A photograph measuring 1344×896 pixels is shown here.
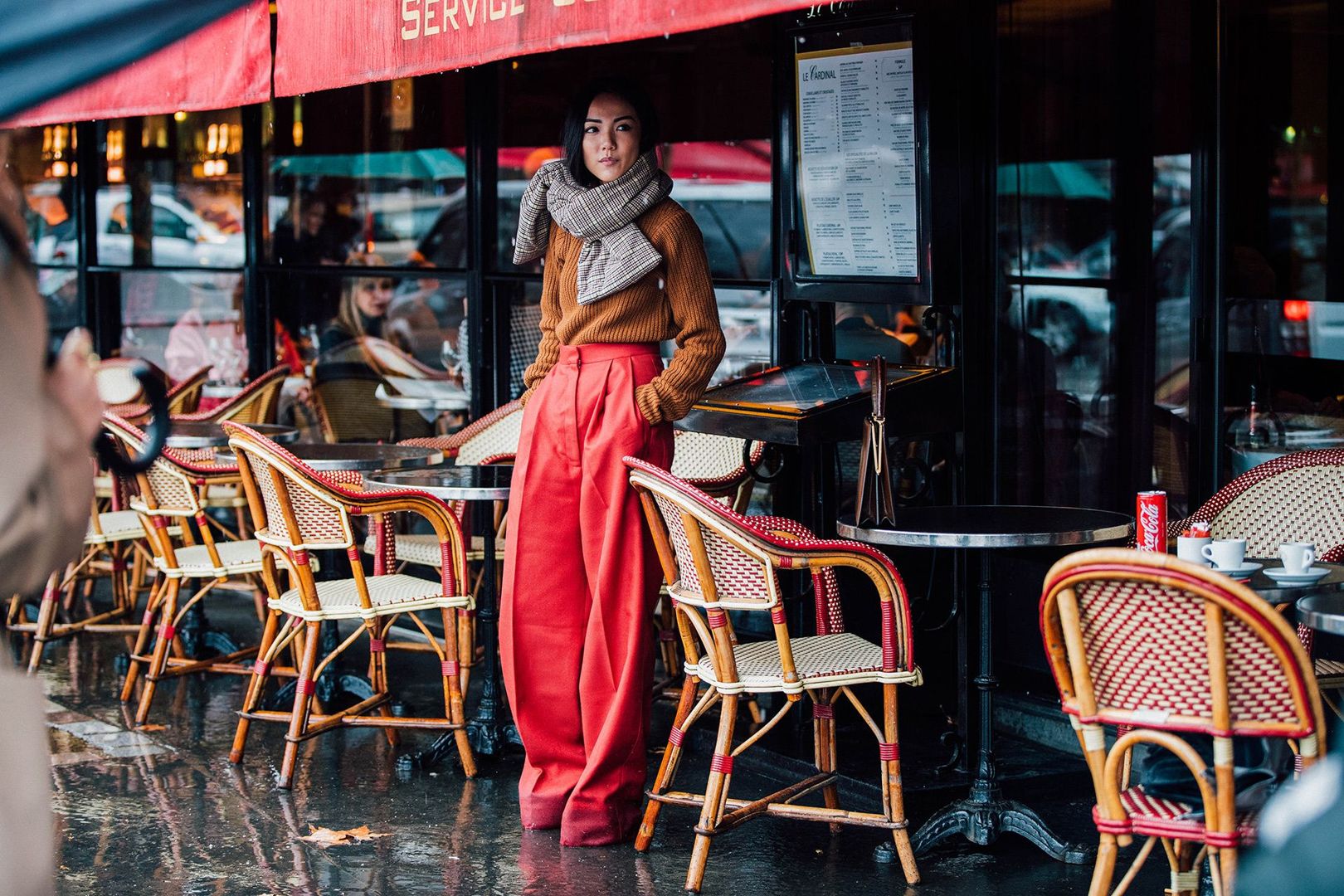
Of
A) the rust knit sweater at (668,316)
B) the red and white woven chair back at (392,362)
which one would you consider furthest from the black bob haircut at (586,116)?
the red and white woven chair back at (392,362)

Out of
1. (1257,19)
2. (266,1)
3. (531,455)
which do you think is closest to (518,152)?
(266,1)

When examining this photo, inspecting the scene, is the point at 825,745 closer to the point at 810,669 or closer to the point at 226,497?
the point at 810,669

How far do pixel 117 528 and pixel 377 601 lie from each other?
227 centimetres

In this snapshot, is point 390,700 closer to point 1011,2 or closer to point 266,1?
point 266,1

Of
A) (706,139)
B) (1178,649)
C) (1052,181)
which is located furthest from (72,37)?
(706,139)

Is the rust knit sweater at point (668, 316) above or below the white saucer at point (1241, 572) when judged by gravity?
above

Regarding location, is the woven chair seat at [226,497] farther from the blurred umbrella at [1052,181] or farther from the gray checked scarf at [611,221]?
the blurred umbrella at [1052,181]

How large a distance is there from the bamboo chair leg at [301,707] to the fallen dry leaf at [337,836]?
0.49 m

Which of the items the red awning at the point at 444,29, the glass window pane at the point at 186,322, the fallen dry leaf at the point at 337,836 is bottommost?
the fallen dry leaf at the point at 337,836

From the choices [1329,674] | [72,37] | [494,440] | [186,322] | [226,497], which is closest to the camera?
[72,37]

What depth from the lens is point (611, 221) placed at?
5.38 meters

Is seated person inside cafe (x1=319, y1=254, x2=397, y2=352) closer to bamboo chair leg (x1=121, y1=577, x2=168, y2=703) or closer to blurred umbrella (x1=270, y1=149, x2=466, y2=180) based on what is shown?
blurred umbrella (x1=270, y1=149, x2=466, y2=180)

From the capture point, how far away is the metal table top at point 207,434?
25.1ft

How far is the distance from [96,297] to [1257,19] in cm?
756
